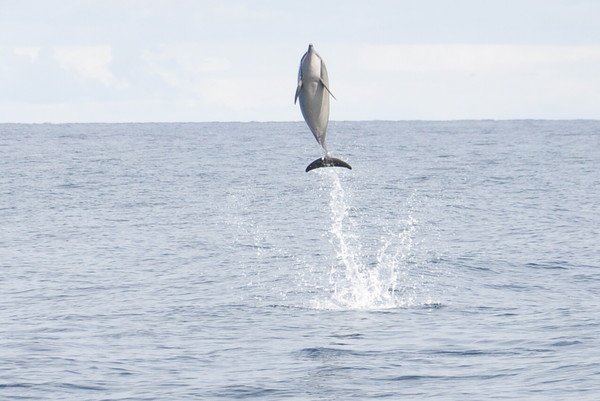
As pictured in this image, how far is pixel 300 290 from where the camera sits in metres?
38.3

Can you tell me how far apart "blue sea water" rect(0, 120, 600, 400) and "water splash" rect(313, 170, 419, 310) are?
16 cm

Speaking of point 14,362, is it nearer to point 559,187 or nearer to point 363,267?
point 363,267

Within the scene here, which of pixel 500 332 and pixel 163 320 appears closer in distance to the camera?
pixel 500 332

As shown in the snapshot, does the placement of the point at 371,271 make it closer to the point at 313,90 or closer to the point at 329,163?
the point at 329,163

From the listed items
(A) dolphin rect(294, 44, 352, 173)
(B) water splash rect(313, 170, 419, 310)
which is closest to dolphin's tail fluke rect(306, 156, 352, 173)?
(A) dolphin rect(294, 44, 352, 173)

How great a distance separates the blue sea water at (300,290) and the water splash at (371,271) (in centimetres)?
16

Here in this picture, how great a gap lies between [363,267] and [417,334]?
14.7 m

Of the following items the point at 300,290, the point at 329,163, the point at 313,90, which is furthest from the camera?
the point at 300,290

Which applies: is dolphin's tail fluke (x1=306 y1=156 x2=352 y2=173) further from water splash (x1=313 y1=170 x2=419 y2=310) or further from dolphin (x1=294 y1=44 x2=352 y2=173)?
water splash (x1=313 y1=170 x2=419 y2=310)

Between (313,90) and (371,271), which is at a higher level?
(313,90)

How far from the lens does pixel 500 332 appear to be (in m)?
30.3

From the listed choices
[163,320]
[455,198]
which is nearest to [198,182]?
[455,198]

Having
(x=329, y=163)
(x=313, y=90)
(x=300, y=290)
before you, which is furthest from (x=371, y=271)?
(x=313, y=90)

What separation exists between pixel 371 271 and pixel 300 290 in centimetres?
577
